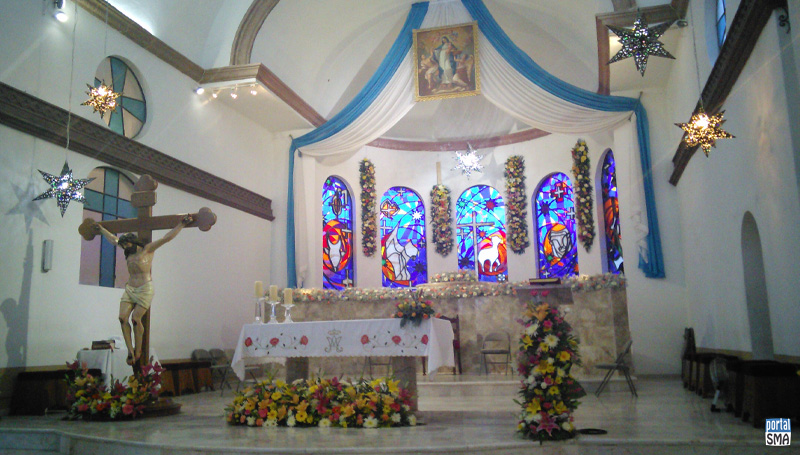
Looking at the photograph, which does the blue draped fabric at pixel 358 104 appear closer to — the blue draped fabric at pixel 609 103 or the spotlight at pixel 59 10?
the blue draped fabric at pixel 609 103

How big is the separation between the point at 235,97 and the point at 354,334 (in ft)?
20.6

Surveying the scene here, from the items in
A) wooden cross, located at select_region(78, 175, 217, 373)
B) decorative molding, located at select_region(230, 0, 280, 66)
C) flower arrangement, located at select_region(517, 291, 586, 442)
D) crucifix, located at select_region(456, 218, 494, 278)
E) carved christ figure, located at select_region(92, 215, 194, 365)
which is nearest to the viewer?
flower arrangement, located at select_region(517, 291, 586, 442)

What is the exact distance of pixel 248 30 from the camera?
35.4ft

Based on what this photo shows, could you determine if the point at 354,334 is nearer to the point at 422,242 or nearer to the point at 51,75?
the point at 51,75

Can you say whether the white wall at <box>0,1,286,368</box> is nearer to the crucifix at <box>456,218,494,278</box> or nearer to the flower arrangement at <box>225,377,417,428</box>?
the flower arrangement at <box>225,377,417,428</box>

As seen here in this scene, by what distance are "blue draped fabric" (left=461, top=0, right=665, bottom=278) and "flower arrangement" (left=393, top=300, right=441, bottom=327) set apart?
19.5ft

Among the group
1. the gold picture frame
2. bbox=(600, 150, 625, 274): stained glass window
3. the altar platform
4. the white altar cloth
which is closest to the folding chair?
the altar platform

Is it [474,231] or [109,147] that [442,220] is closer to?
[474,231]

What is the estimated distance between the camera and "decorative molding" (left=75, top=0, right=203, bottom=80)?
27.4 ft

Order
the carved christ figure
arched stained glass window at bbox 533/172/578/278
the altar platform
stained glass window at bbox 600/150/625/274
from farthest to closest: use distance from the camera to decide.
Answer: arched stained glass window at bbox 533/172/578/278
stained glass window at bbox 600/150/625/274
the carved christ figure
the altar platform

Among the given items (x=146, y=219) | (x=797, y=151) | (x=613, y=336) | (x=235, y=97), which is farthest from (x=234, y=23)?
(x=797, y=151)

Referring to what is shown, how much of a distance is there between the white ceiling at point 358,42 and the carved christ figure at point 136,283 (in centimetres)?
425

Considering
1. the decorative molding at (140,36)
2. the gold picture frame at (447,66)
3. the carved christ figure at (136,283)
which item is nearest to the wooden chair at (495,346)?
the gold picture frame at (447,66)

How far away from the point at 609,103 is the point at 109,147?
7896 millimetres
